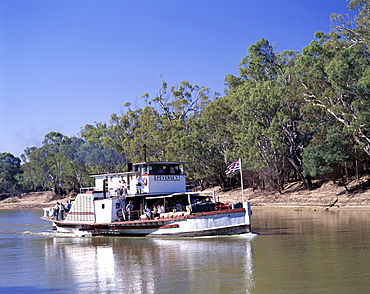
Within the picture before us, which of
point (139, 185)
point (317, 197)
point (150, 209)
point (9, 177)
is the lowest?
point (317, 197)

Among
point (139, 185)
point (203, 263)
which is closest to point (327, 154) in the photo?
point (139, 185)

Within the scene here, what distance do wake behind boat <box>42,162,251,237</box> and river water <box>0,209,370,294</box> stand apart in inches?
29.9

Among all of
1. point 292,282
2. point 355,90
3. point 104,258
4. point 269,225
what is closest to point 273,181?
point 355,90

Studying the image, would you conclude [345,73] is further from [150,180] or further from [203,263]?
[203,263]

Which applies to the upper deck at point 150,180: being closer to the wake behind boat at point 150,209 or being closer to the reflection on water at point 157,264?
the wake behind boat at point 150,209

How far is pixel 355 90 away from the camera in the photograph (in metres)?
39.0

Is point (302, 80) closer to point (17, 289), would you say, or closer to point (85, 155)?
point (17, 289)

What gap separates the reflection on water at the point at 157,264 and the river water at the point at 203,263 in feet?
0.10

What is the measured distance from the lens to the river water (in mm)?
15133

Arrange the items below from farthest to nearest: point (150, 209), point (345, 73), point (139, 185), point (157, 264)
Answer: point (345, 73) < point (139, 185) < point (150, 209) < point (157, 264)

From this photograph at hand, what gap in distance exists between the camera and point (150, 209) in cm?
2970

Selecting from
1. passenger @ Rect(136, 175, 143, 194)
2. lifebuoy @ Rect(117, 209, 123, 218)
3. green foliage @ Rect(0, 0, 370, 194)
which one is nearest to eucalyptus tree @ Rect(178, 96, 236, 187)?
green foliage @ Rect(0, 0, 370, 194)

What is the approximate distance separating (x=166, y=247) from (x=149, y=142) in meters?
49.5

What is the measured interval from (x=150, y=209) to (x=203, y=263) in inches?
444
